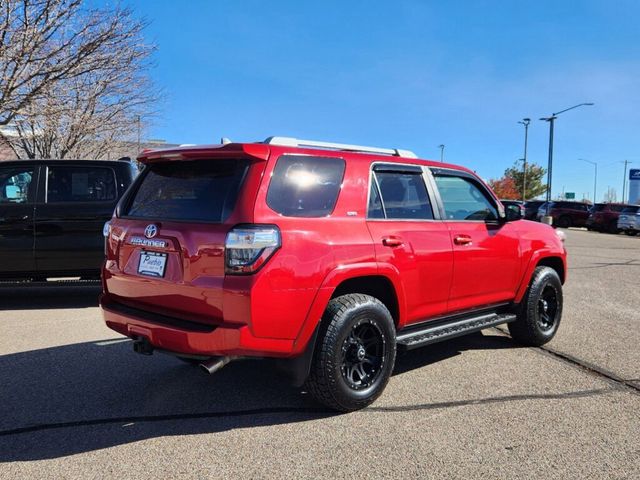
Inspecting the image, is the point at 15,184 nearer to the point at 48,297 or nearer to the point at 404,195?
the point at 48,297

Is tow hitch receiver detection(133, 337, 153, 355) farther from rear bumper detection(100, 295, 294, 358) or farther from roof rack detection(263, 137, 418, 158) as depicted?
roof rack detection(263, 137, 418, 158)

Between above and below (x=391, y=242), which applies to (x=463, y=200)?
above

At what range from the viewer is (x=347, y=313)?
3.65 metres

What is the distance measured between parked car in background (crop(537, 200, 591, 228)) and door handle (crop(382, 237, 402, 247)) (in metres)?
32.4

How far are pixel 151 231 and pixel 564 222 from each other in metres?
35.5

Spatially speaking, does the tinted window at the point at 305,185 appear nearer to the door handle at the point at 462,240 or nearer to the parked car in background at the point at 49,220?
the door handle at the point at 462,240

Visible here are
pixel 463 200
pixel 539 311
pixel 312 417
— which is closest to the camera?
pixel 312 417

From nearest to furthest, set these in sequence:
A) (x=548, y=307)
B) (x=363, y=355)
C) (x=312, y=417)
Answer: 1. (x=312, y=417)
2. (x=363, y=355)
3. (x=548, y=307)

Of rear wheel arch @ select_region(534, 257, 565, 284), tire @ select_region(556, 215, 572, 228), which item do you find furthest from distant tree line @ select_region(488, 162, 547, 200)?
rear wheel arch @ select_region(534, 257, 565, 284)

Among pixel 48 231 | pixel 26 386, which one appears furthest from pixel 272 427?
pixel 48 231

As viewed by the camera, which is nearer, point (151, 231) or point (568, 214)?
point (151, 231)

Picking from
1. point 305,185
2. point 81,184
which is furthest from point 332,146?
point 81,184

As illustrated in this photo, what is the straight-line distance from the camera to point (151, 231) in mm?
3621

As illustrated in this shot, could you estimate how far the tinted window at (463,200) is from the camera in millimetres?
4828
